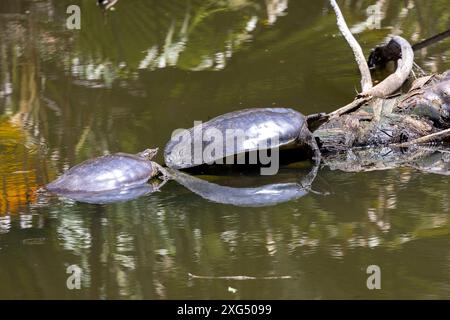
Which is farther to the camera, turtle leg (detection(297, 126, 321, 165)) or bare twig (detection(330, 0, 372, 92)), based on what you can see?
bare twig (detection(330, 0, 372, 92))

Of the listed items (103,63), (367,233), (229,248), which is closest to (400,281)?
(367,233)

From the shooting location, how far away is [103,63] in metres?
6.85

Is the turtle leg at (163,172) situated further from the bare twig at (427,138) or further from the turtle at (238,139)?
the bare twig at (427,138)

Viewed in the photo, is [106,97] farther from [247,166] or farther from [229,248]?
[229,248]

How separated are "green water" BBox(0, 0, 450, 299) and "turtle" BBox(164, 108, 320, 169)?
7.0 inches

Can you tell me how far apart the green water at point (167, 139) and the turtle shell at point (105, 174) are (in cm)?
12

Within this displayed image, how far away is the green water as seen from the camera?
370cm

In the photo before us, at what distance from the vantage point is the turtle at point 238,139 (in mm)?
4898

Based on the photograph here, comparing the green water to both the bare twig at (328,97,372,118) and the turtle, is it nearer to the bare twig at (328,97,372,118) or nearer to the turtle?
the turtle

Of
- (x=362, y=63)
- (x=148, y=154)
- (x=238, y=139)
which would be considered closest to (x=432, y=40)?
(x=362, y=63)

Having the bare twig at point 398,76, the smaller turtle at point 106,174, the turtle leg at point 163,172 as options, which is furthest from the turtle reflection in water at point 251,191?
the bare twig at point 398,76

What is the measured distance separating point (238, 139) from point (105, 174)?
791 millimetres

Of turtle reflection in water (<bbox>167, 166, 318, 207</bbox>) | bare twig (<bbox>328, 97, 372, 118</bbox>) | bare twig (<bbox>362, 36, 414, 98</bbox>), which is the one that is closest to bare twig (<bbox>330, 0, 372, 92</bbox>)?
bare twig (<bbox>362, 36, 414, 98</bbox>)

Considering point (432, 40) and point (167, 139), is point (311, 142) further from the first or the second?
point (432, 40)
